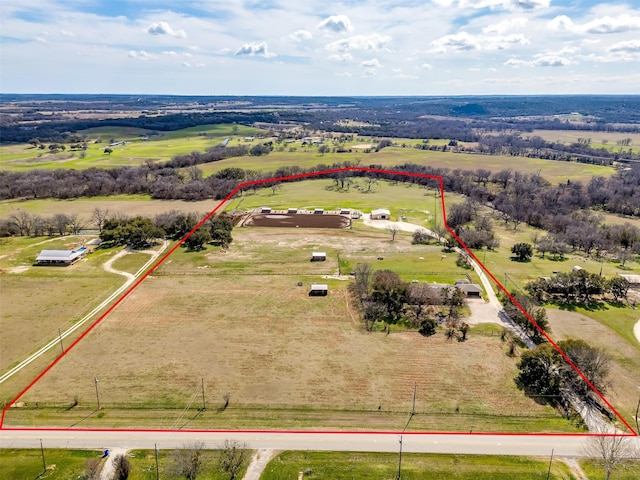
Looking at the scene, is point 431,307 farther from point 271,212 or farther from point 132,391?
point 271,212

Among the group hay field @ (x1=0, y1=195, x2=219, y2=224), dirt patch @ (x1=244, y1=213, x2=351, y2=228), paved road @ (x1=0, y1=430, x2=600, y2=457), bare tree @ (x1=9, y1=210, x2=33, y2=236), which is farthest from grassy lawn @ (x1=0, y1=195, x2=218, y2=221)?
paved road @ (x1=0, y1=430, x2=600, y2=457)

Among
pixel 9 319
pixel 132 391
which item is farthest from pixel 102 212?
pixel 132 391

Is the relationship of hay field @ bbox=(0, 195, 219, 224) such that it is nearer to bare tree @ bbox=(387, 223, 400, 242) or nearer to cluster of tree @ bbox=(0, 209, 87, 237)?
cluster of tree @ bbox=(0, 209, 87, 237)

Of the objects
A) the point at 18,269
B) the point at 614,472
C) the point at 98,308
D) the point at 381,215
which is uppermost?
the point at 381,215

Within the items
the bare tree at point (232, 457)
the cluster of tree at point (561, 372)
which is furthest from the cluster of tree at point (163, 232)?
the cluster of tree at point (561, 372)

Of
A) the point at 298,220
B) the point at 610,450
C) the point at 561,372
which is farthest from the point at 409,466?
the point at 298,220

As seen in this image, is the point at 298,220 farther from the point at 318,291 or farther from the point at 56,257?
the point at 56,257
